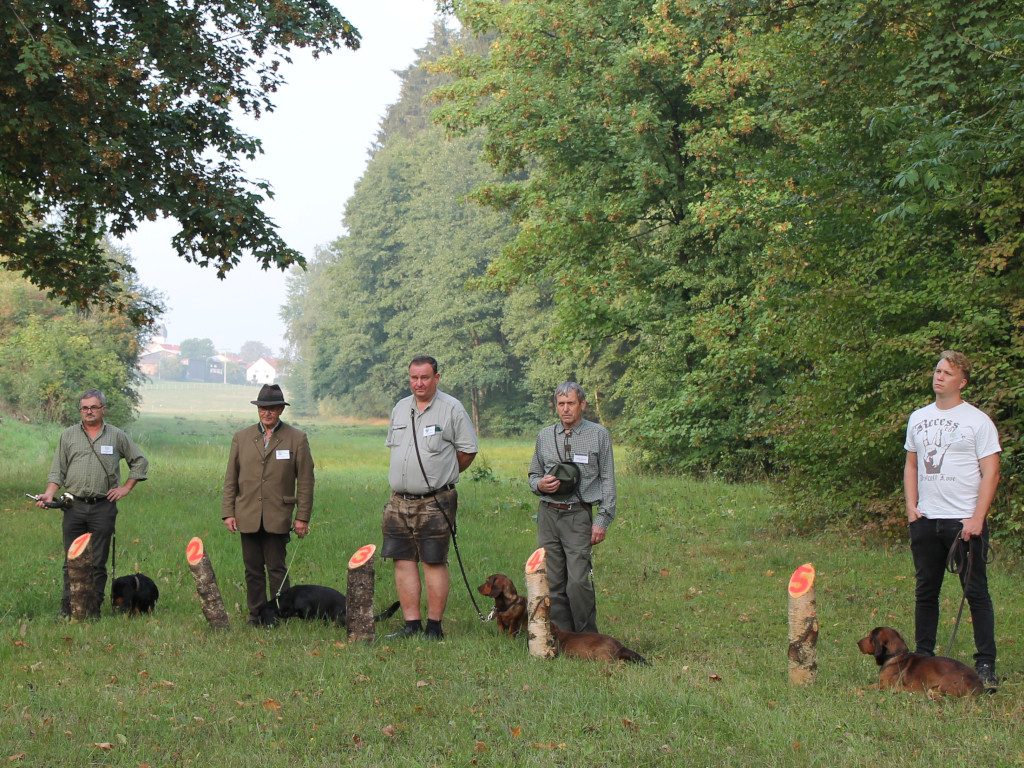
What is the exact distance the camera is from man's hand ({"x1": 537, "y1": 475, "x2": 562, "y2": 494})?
8.27m

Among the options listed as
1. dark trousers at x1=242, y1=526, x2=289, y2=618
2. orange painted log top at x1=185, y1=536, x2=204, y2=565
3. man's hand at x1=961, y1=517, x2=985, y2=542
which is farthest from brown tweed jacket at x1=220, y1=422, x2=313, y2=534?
man's hand at x1=961, y1=517, x2=985, y2=542

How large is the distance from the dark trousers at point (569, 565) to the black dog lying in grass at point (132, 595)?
3813mm

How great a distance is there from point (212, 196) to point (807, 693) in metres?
12.7

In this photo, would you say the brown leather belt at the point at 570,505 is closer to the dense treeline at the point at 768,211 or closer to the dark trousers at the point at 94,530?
the dense treeline at the point at 768,211

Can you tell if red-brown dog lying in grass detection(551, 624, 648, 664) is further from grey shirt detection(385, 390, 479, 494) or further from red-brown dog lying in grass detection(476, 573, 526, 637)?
grey shirt detection(385, 390, 479, 494)

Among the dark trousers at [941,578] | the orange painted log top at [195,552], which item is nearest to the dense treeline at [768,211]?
the dark trousers at [941,578]

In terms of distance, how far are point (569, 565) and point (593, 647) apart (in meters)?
0.94

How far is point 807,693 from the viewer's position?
22.1 feet

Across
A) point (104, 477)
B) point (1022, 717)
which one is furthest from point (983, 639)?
point (104, 477)

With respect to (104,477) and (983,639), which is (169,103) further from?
(983,639)

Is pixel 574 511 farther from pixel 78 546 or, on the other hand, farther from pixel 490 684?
pixel 78 546

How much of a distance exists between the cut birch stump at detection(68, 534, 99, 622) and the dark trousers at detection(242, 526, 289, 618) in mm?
1341

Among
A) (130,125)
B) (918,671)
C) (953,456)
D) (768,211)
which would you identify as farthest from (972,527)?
(130,125)

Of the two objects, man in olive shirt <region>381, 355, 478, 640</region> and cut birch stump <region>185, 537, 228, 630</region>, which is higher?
man in olive shirt <region>381, 355, 478, 640</region>
